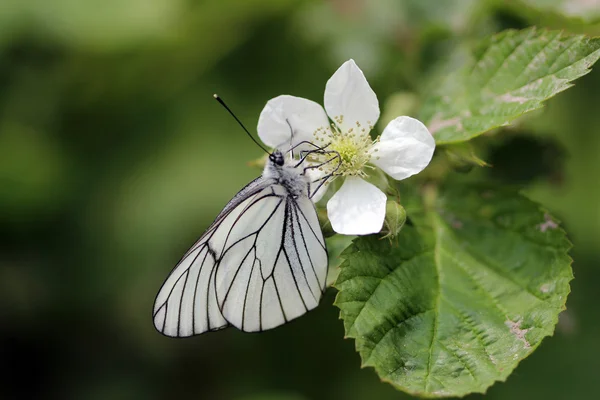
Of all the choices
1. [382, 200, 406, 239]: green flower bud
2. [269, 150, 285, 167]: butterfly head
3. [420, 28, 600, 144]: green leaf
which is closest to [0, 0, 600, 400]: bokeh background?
[420, 28, 600, 144]: green leaf

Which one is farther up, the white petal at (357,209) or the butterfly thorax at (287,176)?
the butterfly thorax at (287,176)

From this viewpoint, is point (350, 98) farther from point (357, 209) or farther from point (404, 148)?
point (357, 209)

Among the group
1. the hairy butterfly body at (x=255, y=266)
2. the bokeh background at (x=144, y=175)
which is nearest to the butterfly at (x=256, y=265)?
the hairy butterfly body at (x=255, y=266)

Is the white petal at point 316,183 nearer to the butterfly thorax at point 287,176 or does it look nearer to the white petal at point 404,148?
the butterfly thorax at point 287,176

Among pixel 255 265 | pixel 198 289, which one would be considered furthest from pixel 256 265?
pixel 198 289

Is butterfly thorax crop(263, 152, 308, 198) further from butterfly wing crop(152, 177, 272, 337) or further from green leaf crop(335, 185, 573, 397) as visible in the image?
green leaf crop(335, 185, 573, 397)

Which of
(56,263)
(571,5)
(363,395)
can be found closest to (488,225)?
(571,5)

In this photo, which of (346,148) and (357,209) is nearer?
(357,209)

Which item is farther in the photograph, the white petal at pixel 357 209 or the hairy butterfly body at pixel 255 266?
the hairy butterfly body at pixel 255 266
